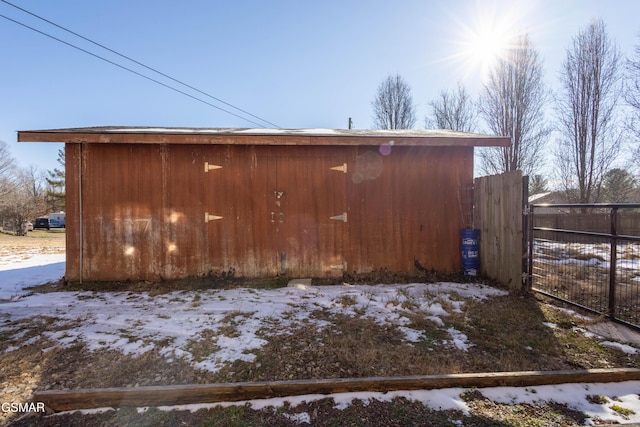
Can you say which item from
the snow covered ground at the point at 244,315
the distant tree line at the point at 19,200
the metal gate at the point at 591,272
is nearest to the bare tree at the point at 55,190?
the distant tree line at the point at 19,200

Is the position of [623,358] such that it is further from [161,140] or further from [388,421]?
[161,140]

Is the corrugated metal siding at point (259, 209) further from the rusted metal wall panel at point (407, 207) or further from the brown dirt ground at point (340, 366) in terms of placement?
the brown dirt ground at point (340, 366)

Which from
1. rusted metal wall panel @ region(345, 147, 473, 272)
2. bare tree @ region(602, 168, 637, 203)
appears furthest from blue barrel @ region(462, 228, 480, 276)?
bare tree @ region(602, 168, 637, 203)

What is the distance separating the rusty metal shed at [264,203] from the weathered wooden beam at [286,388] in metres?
3.29

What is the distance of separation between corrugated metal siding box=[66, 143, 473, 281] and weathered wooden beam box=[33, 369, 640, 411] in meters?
3.29

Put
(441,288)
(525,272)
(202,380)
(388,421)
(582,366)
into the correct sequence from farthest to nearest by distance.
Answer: (441,288) → (525,272) → (582,366) → (202,380) → (388,421)

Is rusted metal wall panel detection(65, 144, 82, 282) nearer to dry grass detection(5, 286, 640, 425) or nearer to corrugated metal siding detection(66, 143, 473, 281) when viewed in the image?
corrugated metal siding detection(66, 143, 473, 281)

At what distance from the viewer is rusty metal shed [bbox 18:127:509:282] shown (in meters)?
5.27

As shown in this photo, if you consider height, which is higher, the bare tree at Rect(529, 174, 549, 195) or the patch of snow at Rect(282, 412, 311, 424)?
the bare tree at Rect(529, 174, 549, 195)

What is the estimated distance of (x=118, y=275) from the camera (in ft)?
17.5

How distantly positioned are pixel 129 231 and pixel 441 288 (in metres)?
5.66

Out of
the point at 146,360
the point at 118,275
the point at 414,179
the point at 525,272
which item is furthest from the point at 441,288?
the point at 118,275

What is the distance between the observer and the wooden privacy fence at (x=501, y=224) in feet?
14.9

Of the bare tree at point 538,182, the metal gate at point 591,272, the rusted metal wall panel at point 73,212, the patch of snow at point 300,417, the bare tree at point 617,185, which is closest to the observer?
the patch of snow at point 300,417
